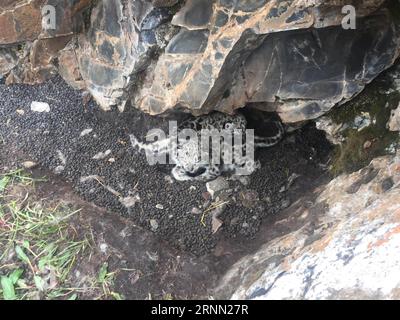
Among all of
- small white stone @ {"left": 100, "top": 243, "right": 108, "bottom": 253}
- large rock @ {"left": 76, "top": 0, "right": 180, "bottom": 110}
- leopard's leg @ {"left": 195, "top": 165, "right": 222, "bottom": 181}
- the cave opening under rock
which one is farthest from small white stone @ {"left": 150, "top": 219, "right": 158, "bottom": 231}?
large rock @ {"left": 76, "top": 0, "right": 180, "bottom": 110}

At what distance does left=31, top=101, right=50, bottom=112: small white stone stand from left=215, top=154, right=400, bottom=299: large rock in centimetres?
211

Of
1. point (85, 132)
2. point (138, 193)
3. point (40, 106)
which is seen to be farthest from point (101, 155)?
point (40, 106)

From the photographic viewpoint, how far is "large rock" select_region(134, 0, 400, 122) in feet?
10.1

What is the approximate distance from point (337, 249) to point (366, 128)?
122 centimetres

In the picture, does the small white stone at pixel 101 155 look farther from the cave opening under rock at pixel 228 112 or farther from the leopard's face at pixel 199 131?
the leopard's face at pixel 199 131

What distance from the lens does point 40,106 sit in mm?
4293

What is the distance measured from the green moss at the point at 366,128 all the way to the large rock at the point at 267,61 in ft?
0.51

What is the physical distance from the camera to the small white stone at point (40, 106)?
4.28 m

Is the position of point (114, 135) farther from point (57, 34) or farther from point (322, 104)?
point (322, 104)

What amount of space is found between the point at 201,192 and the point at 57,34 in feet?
5.15

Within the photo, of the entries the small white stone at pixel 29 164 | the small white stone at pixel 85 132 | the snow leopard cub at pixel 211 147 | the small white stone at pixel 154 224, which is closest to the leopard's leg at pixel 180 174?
the snow leopard cub at pixel 211 147

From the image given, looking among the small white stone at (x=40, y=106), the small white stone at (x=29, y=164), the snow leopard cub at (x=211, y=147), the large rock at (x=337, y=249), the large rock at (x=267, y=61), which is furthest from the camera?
the small white stone at (x=40, y=106)

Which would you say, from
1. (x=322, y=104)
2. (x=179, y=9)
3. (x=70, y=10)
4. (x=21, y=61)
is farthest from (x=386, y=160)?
(x=21, y=61)
